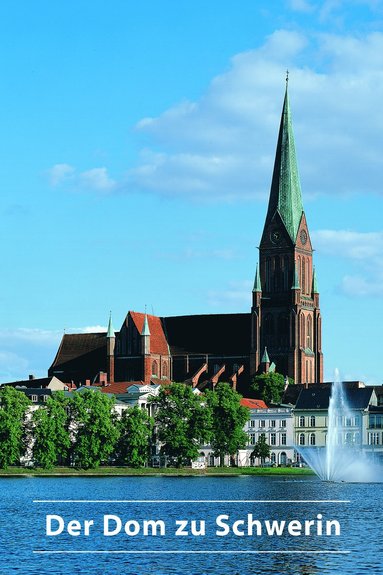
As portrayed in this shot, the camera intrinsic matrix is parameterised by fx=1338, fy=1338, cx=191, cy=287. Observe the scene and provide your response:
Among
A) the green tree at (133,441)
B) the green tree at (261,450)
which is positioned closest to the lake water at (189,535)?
the green tree at (133,441)

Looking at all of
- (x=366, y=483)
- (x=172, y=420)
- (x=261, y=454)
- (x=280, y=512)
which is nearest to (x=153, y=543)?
(x=280, y=512)

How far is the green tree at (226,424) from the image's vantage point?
172 metres

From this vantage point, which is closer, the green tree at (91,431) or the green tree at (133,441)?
the green tree at (91,431)

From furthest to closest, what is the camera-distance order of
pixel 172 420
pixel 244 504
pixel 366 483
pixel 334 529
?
1. pixel 172 420
2. pixel 366 483
3. pixel 244 504
4. pixel 334 529

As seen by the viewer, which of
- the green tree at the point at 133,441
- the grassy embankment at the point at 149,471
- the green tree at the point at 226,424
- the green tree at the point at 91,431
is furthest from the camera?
the green tree at the point at 226,424

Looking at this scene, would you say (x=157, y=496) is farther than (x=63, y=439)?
No

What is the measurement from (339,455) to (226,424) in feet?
68.4

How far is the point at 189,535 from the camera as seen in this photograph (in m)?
71.5

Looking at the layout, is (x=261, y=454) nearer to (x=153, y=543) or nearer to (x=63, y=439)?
(x=63, y=439)

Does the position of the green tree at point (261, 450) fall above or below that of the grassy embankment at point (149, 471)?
above

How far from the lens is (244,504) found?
95.9 meters

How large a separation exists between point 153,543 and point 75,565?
878cm

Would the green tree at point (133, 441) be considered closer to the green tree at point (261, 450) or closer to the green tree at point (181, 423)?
the green tree at point (181, 423)

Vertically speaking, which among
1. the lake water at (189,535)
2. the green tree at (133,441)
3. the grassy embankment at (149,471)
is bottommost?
the lake water at (189,535)
